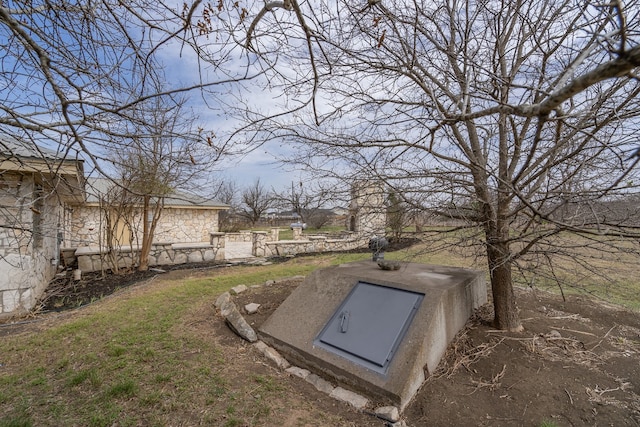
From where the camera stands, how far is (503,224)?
321 centimetres

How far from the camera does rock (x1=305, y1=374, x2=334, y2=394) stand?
278cm

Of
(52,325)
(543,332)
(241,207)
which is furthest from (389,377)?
(241,207)

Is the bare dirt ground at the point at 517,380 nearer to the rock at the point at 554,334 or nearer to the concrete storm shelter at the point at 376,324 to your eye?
the rock at the point at 554,334

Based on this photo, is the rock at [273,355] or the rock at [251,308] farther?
the rock at [251,308]

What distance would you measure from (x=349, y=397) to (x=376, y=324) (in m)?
0.70

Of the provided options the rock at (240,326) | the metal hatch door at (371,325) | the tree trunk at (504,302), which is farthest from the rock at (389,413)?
the tree trunk at (504,302)

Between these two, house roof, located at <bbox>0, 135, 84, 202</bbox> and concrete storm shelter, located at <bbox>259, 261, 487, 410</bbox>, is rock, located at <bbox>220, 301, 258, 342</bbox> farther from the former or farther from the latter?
house roof, located at <bbox>0, 135, 84, 202</bbox>

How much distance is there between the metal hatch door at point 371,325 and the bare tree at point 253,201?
27.3 meters

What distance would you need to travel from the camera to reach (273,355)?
3.31 meters

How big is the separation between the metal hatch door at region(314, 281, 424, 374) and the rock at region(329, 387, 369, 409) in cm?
25

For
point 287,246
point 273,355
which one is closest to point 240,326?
point 273,355

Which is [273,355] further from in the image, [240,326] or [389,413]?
[389,413]

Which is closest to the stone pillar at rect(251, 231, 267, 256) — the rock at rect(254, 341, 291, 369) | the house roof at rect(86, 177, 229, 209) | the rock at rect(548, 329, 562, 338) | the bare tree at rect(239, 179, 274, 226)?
the house roof at rect(86, 177, 229, 209)

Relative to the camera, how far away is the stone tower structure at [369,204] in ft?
11.8
